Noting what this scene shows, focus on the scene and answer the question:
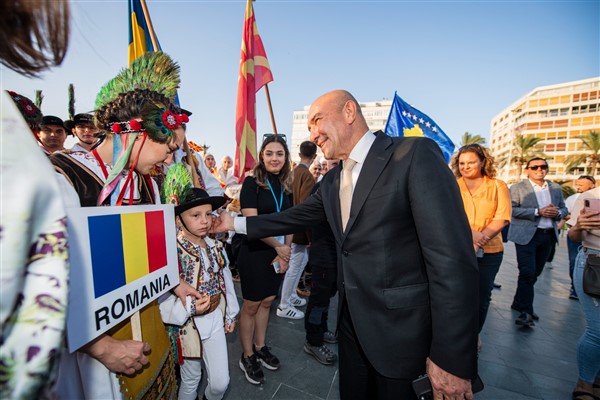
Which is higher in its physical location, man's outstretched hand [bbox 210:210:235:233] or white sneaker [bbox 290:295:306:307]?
man's outstretched hand [bbox 210:210:235:233]

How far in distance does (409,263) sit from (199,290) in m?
1.41

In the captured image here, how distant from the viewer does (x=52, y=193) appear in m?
0.50

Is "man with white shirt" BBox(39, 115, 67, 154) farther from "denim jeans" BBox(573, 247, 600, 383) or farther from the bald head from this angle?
"denim jeans" BBox(573, 247, 600, 383)

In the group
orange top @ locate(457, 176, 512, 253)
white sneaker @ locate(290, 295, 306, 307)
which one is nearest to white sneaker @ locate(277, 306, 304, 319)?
white sneaker @ locate(290, 295, 306, 307)

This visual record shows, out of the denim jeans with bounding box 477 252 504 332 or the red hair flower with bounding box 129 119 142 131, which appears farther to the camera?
the denim jeans with bounding box 477 252 504 332

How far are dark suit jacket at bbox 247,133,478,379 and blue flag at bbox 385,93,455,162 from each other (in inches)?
162

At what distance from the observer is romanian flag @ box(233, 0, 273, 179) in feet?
15.0

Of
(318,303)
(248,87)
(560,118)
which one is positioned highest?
(560,118)

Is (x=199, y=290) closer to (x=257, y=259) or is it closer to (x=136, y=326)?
(x=136, y=326)

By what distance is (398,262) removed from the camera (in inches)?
57.1

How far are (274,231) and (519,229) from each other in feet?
13.7

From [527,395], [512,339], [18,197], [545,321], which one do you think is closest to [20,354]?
[18,197]

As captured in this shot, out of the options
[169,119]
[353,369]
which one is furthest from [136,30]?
[353,369]

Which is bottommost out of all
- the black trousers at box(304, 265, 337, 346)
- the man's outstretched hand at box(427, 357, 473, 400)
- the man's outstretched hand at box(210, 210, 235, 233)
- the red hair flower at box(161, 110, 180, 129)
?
the black trousers at box(304, 265, 337, 346)
